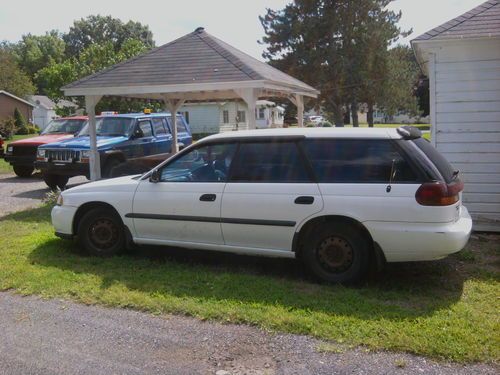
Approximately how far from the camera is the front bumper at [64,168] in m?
12.3

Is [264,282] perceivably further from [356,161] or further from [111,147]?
[111,147]

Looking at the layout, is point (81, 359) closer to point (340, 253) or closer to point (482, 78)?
point (340, 253)

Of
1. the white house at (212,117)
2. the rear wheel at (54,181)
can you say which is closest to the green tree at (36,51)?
the white house at (212,117)

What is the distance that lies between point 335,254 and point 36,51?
291ft

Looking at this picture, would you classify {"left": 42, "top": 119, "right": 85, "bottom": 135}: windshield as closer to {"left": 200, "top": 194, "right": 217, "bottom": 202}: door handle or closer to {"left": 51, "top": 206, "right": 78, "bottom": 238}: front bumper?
{"left": 51, "top": 206, "right": 78, "bottom": 238}: front bumper

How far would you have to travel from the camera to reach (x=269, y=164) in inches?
223

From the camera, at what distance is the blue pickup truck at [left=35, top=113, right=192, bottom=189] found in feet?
40.5

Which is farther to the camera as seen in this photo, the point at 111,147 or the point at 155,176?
the point at 111,147

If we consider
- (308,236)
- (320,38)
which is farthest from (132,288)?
(320,38)

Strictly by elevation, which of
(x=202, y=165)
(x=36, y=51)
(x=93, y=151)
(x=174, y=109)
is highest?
(x=36, y=51)

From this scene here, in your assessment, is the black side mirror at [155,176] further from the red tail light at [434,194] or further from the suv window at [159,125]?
the suv window at [159,125]

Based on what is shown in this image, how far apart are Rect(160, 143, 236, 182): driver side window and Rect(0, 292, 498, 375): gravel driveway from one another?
5.80 ft

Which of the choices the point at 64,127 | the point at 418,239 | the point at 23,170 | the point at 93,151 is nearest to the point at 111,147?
the point at 93,151

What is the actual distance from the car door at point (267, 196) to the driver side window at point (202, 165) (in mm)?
123
